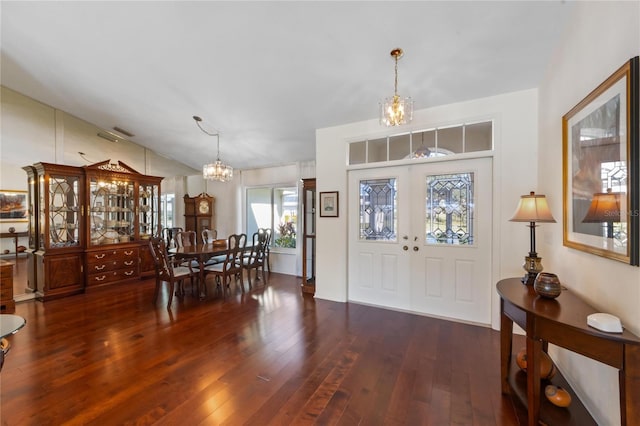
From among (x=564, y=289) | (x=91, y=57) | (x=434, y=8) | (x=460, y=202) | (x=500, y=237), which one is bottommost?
(x=564, y=289)

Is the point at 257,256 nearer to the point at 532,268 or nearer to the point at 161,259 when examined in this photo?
the point at 161,259

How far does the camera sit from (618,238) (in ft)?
4.75

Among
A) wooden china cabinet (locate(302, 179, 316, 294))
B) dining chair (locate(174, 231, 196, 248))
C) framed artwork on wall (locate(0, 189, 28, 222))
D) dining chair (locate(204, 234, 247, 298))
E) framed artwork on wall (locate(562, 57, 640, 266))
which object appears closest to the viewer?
framed artwork on wall (locate(562, 57, 640, 266))

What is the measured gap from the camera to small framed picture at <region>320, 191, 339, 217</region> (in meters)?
4.12

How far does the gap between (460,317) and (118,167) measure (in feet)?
20.6

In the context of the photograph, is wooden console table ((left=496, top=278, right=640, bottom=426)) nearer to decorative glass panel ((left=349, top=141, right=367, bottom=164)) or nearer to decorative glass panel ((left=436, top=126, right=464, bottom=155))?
decorative glass panel ((left=436, top=126, right=464, bottom=155))

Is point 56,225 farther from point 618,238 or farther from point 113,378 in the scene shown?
point 618,238

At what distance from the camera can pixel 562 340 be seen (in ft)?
4.61

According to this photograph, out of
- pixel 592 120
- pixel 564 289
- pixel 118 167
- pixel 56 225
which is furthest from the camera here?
pixel 118 167

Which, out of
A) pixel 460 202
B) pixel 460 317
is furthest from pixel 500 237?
pixel 460 317

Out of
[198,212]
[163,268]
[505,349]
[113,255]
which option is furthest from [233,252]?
[505,349]

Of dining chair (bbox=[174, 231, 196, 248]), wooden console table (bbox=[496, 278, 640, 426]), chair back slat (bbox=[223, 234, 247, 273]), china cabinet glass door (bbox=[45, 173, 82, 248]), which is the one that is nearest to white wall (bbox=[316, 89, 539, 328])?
wooden console table (bbox=[496, 278, 640, 426])

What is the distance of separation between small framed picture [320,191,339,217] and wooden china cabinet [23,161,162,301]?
12.7 ft

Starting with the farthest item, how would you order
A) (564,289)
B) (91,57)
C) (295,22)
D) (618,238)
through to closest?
1. (91,57)
2. (295,22)
3. (564,289)
4. (618,238)
